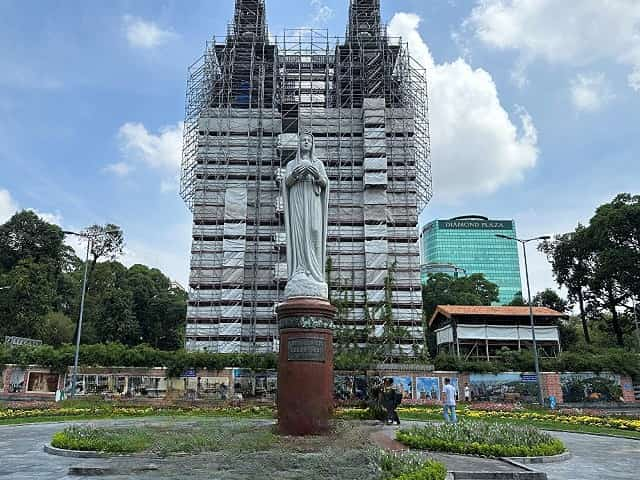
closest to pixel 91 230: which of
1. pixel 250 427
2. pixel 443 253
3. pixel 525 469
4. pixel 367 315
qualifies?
pixel 367 315

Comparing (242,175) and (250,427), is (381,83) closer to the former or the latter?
(242,175)

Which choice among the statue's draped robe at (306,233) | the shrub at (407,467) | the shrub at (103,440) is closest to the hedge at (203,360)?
the statue's draped robe at (306,233)

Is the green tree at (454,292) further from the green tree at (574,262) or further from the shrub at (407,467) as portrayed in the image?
the shrub at (407,467)

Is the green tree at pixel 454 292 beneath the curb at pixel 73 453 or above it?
above

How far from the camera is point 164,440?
9367 mm

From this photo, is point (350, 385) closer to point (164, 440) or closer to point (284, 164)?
point (164, 440)

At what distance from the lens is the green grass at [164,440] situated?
876 centimetres

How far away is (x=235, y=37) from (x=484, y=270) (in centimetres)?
9785

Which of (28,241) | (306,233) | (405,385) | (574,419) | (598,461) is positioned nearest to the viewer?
(598,461)

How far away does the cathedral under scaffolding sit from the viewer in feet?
139

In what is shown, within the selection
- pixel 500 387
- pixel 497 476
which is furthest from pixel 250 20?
pixel 497 476

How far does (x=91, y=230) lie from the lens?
48156mm

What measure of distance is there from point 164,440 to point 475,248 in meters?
127

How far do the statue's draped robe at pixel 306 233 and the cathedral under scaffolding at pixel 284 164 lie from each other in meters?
26.4
